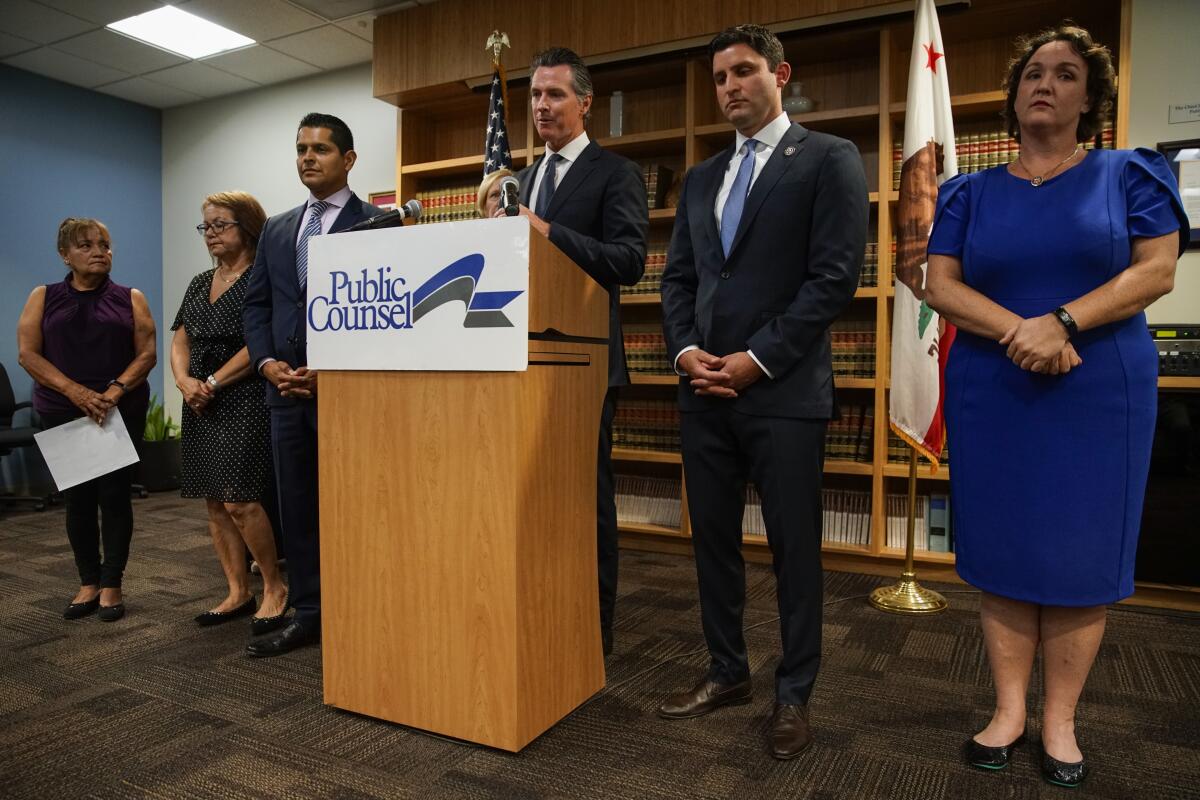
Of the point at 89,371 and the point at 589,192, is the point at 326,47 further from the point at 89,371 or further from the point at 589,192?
the point at 589,192

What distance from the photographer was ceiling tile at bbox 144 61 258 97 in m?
5.62

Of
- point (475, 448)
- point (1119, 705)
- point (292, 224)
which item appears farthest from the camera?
point (292, 224)

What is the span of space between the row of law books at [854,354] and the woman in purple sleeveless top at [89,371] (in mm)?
2859

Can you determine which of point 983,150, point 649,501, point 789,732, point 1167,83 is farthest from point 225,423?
point 1167,83

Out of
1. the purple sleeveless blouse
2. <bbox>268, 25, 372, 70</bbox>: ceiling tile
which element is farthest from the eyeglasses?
<bbox>268, 25, 372, 70</bbox>: ceiling tile

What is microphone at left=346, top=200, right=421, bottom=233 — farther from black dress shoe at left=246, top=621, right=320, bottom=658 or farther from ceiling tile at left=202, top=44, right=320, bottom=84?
ceiling tile at left=202, top=44, right=320, bottom=84

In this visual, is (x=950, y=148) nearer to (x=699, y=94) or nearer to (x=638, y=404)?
(x=699, y=94)

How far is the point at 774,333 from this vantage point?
1.74 m

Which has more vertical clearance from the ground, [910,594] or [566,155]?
[566,155]

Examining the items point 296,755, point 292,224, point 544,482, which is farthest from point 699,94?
point 296,755

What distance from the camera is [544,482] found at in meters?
1.79

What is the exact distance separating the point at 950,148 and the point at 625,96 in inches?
76.2

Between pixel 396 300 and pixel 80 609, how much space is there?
208 centimetres

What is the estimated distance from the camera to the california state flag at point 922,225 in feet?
9.93
